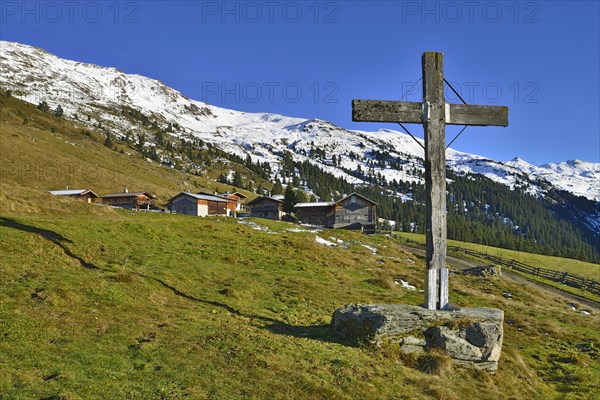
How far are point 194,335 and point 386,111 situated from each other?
950 cm

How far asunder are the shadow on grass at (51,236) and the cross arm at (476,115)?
719 inches

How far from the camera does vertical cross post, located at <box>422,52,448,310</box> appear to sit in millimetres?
12778

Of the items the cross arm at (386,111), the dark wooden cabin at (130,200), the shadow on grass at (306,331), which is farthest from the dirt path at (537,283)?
the dark wooden cabin at (130,200)

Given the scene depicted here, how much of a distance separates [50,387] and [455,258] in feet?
237

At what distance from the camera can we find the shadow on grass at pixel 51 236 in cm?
2095

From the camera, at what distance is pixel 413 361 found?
12258 mm

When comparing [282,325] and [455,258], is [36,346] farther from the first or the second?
[455,258]

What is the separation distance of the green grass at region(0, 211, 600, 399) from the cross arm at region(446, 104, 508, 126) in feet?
26.1

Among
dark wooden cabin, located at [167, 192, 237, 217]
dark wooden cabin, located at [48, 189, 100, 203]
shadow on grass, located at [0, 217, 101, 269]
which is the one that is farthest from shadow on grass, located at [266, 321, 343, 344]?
dark wooden cabin, located at [167, 192, 237, 217]

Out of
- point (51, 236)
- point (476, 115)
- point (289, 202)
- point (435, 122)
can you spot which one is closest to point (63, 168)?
point (289, 202)

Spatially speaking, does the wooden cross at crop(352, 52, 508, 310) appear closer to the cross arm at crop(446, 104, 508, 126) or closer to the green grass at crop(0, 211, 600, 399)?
the cross arm at crop(446, 104, 508, 126)

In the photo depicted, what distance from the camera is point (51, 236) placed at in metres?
23.4

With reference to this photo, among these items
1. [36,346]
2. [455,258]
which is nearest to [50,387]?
[36,346]

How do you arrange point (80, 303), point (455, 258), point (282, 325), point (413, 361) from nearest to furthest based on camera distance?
point (413, 361)
point (80, 303)
point (282, 325)
point (455, 258)
